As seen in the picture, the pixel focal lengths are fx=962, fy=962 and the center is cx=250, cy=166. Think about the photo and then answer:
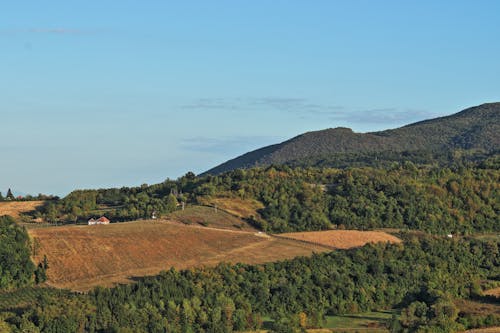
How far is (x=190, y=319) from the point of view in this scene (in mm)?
98500

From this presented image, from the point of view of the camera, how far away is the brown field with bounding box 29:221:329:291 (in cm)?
11944

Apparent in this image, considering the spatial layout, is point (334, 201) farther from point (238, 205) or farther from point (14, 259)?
point (14, 259)

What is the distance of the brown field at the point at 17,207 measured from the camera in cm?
17005

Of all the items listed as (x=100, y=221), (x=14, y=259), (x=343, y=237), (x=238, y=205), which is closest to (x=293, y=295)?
(x=14, y=259)

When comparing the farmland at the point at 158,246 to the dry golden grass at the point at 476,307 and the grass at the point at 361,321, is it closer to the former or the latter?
the grass at the point at 361,321

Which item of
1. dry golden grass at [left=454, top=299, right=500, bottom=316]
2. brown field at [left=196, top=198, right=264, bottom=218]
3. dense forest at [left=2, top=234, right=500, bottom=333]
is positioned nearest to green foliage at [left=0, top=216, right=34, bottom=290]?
dense forest at [left=2, top=234, right=500, bottom=333]

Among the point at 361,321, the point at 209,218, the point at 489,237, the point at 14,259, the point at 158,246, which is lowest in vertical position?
the point at 361,321

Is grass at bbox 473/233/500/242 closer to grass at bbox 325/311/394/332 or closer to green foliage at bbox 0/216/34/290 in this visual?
grass at bbox 325/311/394/332

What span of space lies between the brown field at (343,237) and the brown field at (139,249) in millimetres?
3709

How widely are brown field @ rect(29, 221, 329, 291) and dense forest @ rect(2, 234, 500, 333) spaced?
728 cm

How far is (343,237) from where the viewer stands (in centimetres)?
15250

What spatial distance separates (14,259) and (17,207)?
5926 centimetres

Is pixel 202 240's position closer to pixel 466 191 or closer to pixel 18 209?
pixel 18 209

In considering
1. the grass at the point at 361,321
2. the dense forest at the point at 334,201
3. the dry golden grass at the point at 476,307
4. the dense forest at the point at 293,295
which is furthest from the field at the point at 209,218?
the dry golden grass at the point at 476,307
